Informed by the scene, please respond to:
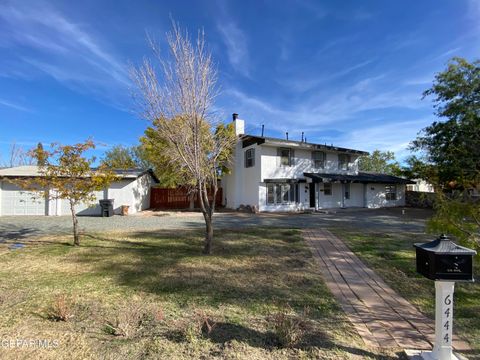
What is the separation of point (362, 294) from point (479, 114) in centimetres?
1959

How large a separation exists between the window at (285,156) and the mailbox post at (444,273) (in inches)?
741

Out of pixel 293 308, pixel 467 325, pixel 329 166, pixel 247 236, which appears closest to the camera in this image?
pixel 467 325

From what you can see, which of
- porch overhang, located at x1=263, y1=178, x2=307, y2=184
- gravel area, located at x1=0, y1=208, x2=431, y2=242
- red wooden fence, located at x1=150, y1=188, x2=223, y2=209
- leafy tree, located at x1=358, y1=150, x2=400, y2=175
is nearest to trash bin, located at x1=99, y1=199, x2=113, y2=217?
gravel area, located at x1=0, y1=208, x2=431, y2=242

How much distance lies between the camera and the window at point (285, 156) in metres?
21.4

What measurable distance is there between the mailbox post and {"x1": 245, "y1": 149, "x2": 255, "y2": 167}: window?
18847 mm

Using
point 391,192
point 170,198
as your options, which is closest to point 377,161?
point 391,192

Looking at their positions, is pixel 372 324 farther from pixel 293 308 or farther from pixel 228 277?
pixel 228 277

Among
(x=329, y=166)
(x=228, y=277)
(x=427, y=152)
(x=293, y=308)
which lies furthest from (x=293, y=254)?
(x=427, y=152)

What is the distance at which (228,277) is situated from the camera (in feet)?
17.7

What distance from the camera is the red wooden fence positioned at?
24.6 m

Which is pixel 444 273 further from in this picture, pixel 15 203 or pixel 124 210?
pixel 15 203

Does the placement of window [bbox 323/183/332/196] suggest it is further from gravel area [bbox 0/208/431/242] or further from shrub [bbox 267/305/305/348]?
shrub [bbox 267/305/305/348]

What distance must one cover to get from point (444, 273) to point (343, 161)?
23416 millimetres

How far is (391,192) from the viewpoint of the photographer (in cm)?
2658
